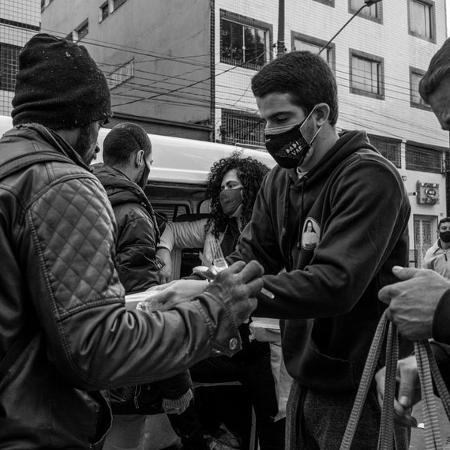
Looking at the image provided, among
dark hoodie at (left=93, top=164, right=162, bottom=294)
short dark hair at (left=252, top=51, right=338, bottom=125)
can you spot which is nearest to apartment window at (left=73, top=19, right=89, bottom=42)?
dark hoodie at (left=93, top=164, right=162, bottom=294)

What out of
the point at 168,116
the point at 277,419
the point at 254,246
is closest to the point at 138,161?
the point at 254,246

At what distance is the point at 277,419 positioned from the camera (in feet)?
12.1

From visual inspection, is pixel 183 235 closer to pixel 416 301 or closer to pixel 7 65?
pixel 416 301

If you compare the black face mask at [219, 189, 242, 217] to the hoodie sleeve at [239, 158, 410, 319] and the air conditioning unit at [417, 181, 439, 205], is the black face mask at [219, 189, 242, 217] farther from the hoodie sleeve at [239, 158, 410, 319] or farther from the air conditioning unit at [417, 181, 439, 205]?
the air conditioning unit at [417, 181, 439, 205]

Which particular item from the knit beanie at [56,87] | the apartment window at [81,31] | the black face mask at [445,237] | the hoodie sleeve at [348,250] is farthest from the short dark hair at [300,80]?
the apartment window at [81,31]

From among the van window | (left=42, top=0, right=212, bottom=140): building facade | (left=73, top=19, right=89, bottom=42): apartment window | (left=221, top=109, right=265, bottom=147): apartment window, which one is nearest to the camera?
the van window

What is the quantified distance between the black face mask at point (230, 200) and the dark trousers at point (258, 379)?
3.66ft

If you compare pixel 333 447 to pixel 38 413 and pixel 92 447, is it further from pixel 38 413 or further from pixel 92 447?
pixel 38 413

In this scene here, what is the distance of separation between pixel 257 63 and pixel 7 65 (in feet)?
31.2

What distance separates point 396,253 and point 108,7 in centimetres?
2568

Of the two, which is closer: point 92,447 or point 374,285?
Result: point 92,447

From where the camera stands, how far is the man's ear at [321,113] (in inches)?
100

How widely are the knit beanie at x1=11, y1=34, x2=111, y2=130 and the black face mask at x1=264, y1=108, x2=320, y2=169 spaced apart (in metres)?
0.98

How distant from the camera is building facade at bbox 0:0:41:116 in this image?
12.2 m
